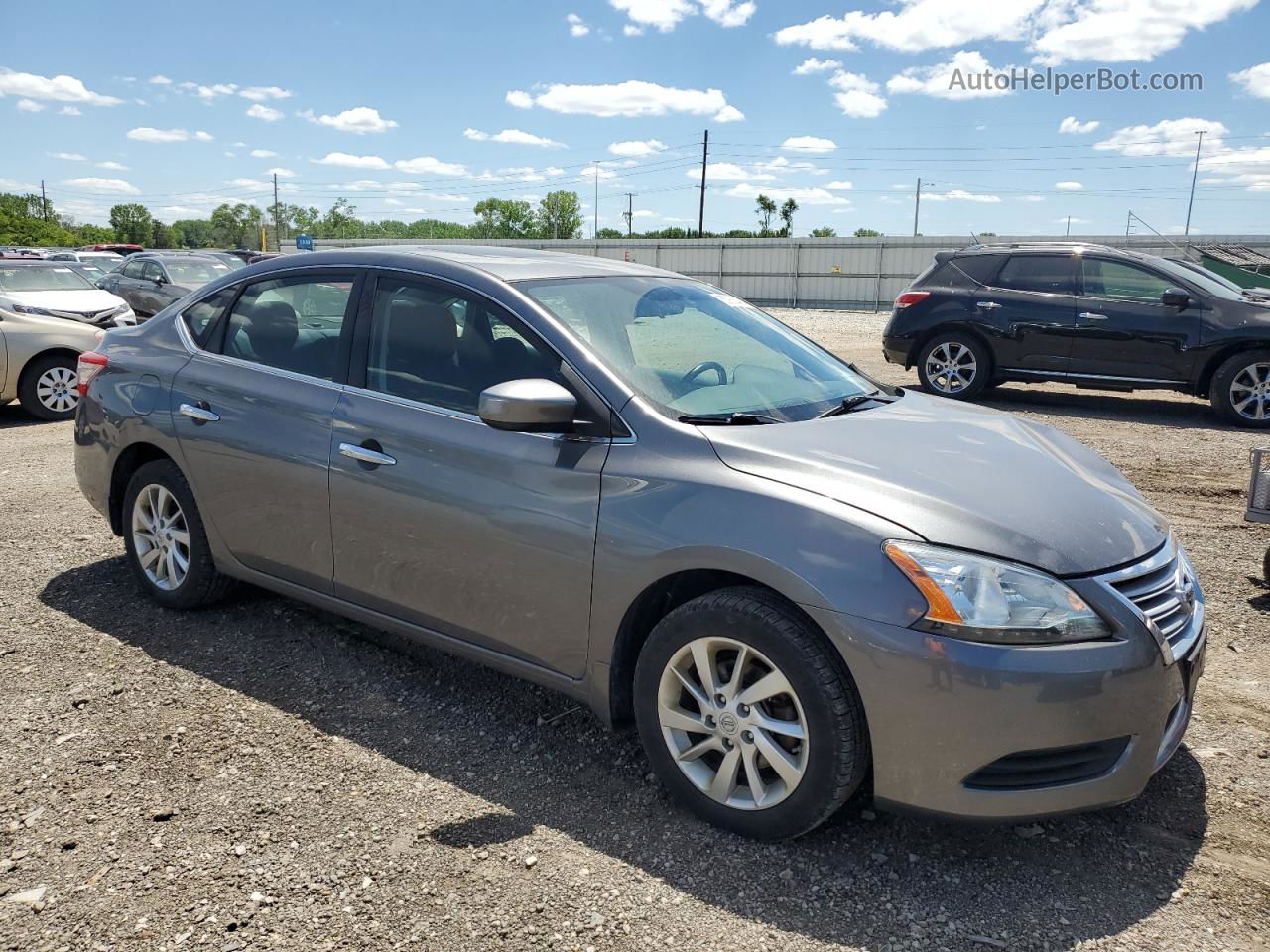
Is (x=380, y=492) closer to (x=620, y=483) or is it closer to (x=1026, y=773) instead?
(x=620, y=483)

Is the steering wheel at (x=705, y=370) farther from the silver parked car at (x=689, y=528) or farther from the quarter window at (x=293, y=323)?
the quarter window at (x=293, y=323)

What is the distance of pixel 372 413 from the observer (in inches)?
144

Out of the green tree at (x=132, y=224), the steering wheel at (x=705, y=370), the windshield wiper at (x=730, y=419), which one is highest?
the green tree at (x=132, y=224)

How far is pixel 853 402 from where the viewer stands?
3.70m

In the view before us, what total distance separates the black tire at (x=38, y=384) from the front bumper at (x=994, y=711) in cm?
1019

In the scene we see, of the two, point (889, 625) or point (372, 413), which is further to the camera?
point (372, 413)

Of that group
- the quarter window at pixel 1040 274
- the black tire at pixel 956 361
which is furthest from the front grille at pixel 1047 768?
the quarter window at pixel 1040 274

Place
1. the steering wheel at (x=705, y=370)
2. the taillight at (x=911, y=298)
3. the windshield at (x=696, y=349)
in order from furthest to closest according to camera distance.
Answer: the taillight at (x=911, y=298) < the steering wheel at (x=705, y=370) < the windshield at (x=696, y=349)

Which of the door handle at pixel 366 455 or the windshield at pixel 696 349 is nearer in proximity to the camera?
the windshield at pixel 696 349

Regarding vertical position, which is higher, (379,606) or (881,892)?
(379,606)

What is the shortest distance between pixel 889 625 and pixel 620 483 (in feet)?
3.03

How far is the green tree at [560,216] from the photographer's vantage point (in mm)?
106812

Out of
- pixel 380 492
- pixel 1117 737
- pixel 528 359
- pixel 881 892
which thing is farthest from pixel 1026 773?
pixel 380 492

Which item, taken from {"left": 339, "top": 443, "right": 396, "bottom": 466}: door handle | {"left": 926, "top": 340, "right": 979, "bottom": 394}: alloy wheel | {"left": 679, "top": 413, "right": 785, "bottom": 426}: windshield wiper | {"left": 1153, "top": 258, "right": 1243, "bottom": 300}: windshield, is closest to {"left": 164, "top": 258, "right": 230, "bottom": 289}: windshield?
{"left": 926, "top": 340, "right": 979, "bottom": 394}: alloy wheel
